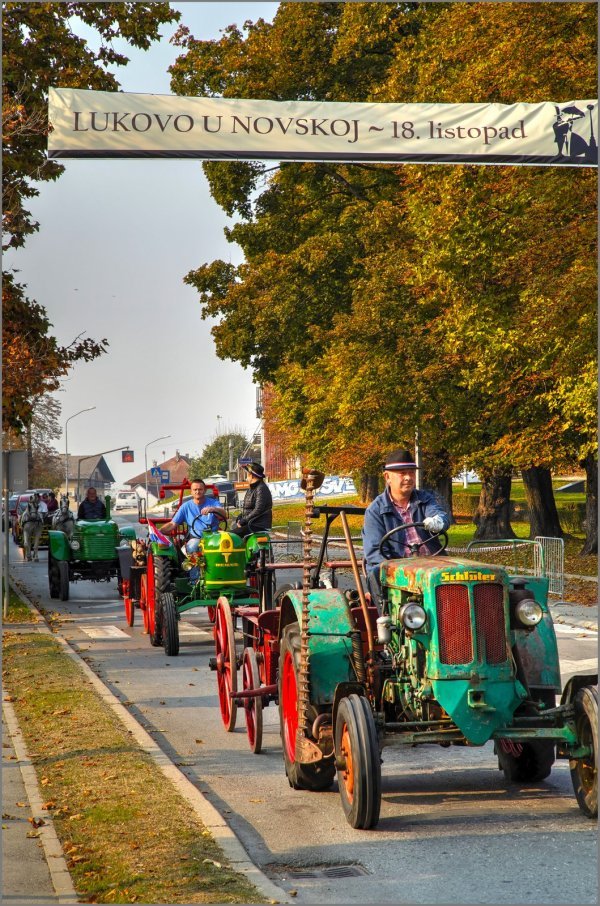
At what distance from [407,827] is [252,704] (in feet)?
8.45

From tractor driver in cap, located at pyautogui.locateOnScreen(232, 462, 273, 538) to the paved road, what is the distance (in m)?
4.33

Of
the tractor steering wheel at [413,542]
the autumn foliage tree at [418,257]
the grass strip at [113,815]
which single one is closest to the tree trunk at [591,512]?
the autumn foliage tree at [418,257]

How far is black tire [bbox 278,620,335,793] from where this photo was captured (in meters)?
7.98

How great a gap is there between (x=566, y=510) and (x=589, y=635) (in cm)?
2649

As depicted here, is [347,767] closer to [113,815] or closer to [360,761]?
[360,761]

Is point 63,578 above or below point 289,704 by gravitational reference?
above

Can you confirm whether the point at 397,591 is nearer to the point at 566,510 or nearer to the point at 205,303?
the point at 205,303

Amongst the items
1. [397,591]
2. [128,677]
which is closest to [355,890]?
[397,591]

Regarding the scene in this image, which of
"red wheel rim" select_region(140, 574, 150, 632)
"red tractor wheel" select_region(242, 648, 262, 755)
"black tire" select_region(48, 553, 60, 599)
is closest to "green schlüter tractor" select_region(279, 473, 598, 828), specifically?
"red tractor wheel" select_region(242, 648, 262, 755)

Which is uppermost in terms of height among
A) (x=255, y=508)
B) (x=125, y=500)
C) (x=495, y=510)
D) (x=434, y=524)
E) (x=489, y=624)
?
(x=125, y=500)

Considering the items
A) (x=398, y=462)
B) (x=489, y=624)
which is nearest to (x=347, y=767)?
(x=489, y=624)

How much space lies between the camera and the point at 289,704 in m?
8.41

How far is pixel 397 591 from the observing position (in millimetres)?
7555

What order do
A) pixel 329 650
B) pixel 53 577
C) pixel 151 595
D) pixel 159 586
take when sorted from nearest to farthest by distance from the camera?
pixel 329 650, pixel 159 586, pixel 151 595, pixel 53 577
